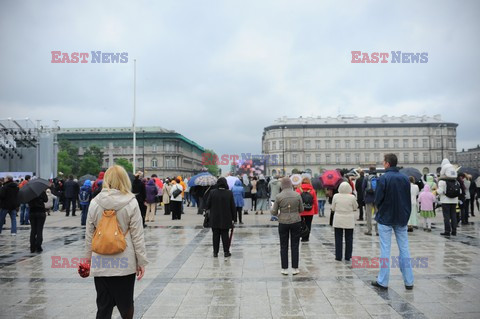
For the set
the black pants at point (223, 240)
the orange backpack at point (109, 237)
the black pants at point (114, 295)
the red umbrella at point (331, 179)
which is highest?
the red umbrella at point (331, 179)

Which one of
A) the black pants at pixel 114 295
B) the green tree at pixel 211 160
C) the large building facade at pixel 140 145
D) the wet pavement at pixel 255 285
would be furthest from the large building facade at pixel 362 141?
the black pants at pixel 114 295

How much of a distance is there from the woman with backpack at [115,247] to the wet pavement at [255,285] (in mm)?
1495

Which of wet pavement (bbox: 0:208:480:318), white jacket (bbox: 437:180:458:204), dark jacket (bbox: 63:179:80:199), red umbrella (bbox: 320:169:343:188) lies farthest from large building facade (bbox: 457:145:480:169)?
wet pavement (bbox: 0:208:480:318)

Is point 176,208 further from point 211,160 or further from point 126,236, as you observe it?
point 211,160

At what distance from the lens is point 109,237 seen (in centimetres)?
380

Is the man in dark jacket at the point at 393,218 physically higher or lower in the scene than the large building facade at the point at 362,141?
lower

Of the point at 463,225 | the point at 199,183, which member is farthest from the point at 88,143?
the point at 463,225

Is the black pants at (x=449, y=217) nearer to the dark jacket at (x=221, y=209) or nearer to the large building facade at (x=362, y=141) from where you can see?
the dark jacket at (x=221, y=209)

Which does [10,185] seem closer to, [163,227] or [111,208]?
[163,227]

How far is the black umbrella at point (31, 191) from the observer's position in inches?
382

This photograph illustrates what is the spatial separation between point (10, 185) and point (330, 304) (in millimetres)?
10891

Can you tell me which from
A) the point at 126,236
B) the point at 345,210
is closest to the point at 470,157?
the point at 345,210

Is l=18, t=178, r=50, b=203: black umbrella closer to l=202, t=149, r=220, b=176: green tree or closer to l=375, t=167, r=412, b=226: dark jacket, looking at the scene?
l=375, t=167, r=412, b=226: dark jacket

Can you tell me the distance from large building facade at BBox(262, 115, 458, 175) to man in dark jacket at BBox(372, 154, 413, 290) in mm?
103212
